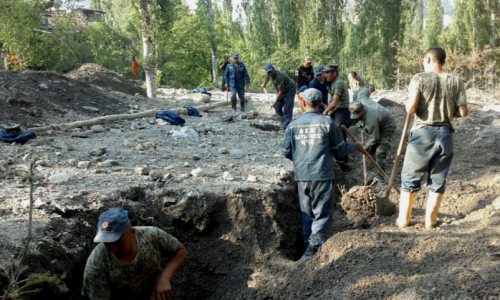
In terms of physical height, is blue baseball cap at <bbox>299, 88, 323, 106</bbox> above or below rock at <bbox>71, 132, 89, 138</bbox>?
above

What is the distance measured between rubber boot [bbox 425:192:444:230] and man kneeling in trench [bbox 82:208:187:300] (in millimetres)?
2401

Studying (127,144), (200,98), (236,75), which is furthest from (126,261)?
(200,98)

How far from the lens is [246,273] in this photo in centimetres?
416

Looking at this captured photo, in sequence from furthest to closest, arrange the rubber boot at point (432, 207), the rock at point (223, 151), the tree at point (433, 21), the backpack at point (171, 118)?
the tree at point (433, 21) → the backpack at point (171, 118) → the rock at point (223, 151) → the rubber boot at point (432, 207)

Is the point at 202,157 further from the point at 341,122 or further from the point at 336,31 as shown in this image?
the point at 336,31

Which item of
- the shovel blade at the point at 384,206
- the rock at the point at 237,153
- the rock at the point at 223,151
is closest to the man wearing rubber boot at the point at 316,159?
the shovel blade at the point at 384,206

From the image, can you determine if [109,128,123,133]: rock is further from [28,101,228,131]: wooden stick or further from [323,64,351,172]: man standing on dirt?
[323,64,351,172]: man standing on dirt

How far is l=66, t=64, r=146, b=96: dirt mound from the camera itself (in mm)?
13755

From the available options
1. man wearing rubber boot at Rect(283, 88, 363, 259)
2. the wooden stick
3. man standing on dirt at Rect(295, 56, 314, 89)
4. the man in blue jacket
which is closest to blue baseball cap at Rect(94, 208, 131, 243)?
man wearing rubber boot at Rect(283, 88, 363, 259)

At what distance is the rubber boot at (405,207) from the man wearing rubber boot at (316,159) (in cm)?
62

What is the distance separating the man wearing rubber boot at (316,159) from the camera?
160 inches

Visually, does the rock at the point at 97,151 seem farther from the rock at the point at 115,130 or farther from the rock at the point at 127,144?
the rock at the point at 115,130

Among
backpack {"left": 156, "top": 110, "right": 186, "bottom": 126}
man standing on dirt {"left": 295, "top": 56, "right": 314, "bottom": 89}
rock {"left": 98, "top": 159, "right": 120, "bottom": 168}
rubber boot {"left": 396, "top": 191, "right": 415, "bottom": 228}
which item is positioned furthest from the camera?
man standing on dirt {"left": 295, "top": 56, "right": 314, "bottom": 89}

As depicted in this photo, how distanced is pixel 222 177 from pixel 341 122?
2.51 m
